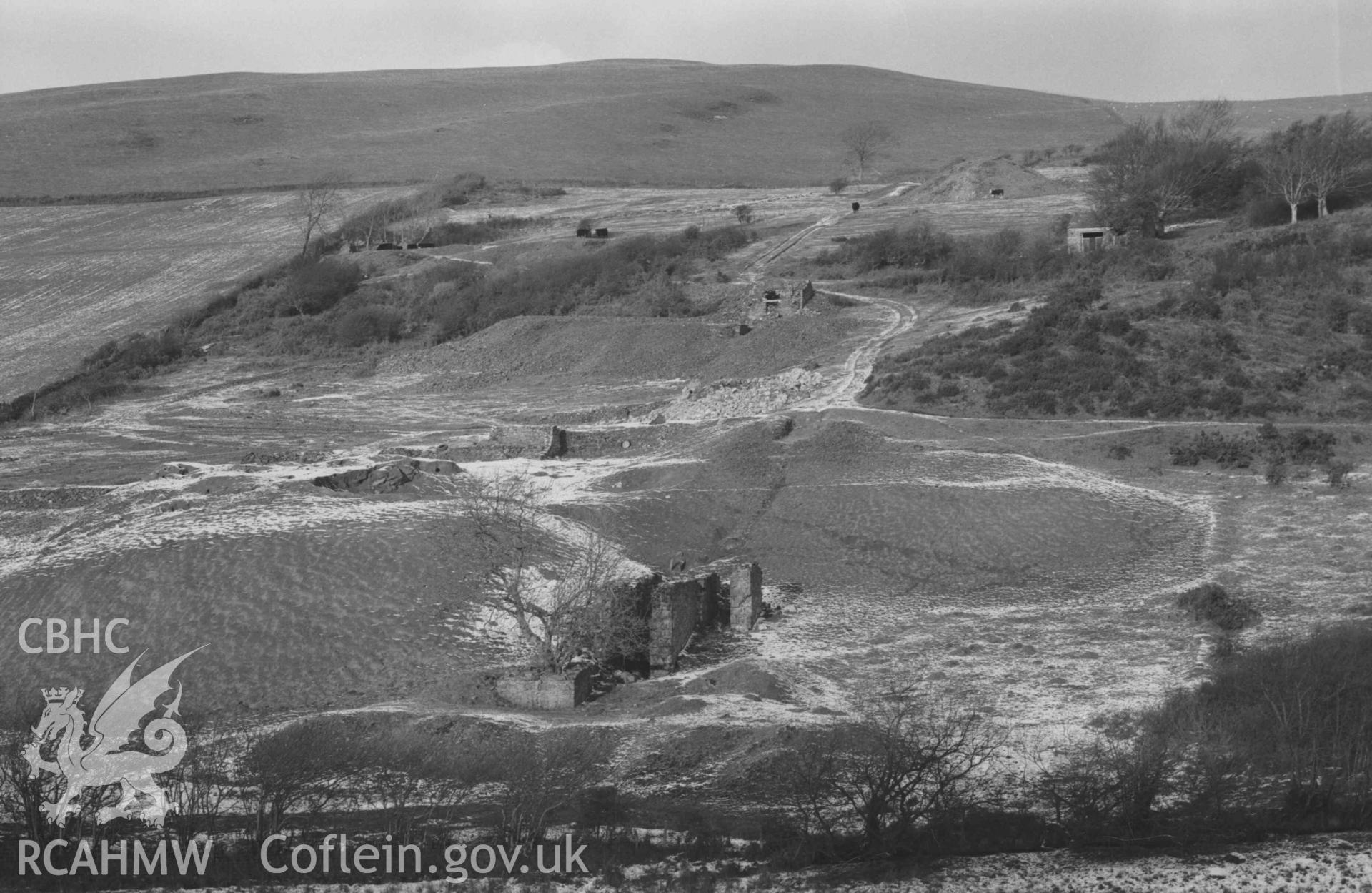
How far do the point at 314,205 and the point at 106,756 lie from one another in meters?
71.0

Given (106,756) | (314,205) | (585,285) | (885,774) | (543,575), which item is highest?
(314,205)

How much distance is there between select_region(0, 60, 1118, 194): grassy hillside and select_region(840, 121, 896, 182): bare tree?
4.64ft

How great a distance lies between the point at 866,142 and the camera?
103m

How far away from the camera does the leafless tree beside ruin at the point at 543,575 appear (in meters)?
22.0

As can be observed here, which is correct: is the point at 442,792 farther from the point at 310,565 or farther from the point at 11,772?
the point at 310,565

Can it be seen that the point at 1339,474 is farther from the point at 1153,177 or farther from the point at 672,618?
the point at 1153,177

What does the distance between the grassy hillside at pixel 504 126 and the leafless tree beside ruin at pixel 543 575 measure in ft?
227

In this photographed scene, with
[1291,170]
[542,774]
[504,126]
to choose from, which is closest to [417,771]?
[542,774]

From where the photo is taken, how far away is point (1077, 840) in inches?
592

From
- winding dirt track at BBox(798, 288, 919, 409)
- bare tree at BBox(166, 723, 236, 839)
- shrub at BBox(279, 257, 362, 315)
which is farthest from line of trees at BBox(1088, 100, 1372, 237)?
bare tree at BBox(166, 723, 236, 839)

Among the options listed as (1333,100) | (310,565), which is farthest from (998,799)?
(1333,100)

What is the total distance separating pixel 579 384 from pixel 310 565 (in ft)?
62.8

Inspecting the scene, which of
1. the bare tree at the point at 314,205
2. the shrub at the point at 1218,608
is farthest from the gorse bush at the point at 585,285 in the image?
the shrub at the point at 1218,608

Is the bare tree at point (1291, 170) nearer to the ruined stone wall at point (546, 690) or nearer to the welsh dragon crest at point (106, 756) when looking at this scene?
the ruined stone wall at point (546, 690)
